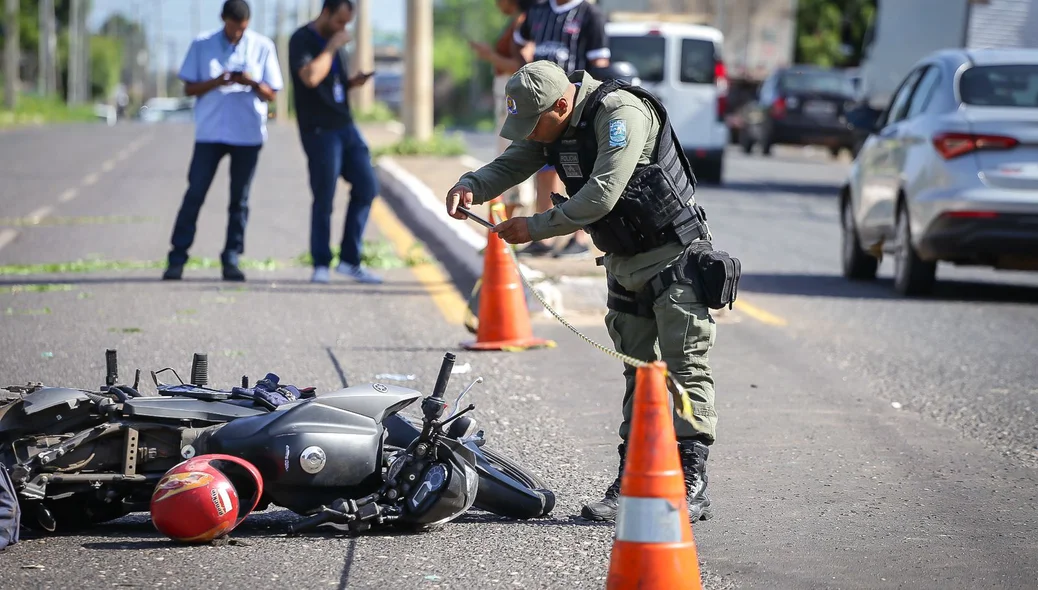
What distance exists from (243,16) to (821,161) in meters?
24.2

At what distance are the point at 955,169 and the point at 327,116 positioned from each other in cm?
426

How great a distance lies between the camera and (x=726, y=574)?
4320 mm

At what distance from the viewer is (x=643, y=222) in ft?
15.9

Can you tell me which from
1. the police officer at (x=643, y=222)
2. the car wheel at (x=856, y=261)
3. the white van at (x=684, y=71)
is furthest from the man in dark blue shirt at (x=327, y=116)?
the white van at (x=684, y=71)

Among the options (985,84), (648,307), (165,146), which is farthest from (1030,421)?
(165,146)

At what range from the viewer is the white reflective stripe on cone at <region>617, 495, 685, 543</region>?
12.5 ft

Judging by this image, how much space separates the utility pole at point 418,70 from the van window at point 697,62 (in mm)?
3938

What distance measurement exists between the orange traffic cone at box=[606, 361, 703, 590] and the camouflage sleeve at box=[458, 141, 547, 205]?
1454 mm

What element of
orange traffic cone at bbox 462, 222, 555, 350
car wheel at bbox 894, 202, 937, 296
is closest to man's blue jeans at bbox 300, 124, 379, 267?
orange traffic cone at bbox 462, 222, 555, 350

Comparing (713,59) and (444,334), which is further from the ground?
(713,59)

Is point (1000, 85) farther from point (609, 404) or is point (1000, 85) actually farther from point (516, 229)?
point (516, 229)

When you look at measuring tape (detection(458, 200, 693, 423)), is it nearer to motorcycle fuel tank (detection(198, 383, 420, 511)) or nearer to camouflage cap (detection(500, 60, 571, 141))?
camouflage cap (detection(500, 60, 571, 141))

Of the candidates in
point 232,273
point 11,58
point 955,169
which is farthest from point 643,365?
point 11,58

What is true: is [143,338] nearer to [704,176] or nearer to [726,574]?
[726,574]
